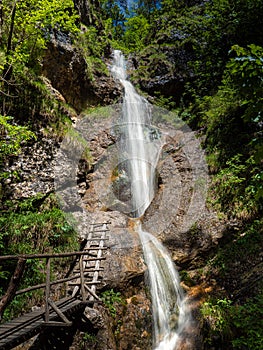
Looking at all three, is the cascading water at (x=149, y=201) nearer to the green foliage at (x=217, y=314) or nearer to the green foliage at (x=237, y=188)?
the green foliage at (x=217, y=314)

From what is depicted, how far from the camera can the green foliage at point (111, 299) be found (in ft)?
19.2

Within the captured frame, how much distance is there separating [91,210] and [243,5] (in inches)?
561

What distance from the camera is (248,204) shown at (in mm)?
7598

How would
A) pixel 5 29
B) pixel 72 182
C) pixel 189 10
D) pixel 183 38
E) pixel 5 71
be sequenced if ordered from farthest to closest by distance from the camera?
pixel 189 10 → pixel 183 38 → pixel 72 182 → pixel 5 29 → pixel 5 71

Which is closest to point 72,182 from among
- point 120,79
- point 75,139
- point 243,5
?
point 75,139

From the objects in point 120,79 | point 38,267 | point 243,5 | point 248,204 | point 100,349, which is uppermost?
point 243,5

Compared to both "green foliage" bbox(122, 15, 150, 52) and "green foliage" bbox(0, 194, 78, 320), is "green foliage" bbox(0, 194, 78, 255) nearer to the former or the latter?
"green foliage" bbox(0, 194, 78, 320)

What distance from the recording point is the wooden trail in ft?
11.0

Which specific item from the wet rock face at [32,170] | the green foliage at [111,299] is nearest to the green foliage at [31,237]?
the wet rock face at [32,170]

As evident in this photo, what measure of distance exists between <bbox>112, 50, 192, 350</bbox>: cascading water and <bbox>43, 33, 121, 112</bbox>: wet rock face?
1326 mm

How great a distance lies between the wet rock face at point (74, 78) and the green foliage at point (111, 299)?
28.5 ft

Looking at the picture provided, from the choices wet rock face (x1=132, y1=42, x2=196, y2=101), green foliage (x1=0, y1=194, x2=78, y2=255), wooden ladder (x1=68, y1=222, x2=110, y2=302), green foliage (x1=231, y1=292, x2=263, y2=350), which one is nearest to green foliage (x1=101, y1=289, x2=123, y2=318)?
wooden ladder (x1=68, y1=222, x2=110, y2=302)

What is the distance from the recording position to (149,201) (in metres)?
11.0

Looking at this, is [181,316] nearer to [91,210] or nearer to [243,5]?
[91,210]
